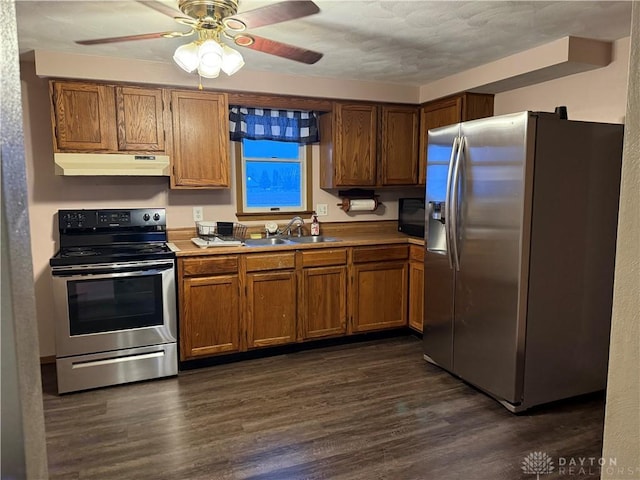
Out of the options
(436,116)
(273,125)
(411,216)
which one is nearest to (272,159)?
(273,125)

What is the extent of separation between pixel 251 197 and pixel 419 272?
1.60 m

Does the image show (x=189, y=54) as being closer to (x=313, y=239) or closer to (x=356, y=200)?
(x=313, y=239)

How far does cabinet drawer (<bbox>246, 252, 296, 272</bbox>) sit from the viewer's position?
131 inches

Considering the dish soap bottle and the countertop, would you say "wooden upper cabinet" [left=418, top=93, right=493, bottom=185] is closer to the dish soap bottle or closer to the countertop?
the countertop

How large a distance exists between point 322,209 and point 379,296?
99cm

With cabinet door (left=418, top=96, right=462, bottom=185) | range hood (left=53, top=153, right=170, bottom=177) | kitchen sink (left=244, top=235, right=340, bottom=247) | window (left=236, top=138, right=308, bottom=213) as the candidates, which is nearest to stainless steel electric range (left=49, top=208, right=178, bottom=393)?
range hood (left=53, top=153, right=170, bottom=177)

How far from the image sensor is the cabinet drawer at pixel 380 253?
12.1 ft

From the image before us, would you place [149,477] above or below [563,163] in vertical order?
below

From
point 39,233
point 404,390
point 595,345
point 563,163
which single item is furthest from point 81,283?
point 595,345

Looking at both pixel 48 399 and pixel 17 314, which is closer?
pixel 17 314

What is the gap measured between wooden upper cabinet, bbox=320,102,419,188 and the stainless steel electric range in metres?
1.64

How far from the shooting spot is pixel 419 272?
12.2ft

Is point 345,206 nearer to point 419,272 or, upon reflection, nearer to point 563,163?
point 419,272

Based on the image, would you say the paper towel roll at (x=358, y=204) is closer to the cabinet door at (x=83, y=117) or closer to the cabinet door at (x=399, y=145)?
the cabinet door at (x=399, y=145)
